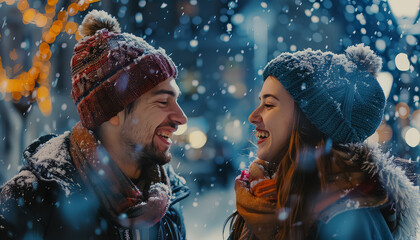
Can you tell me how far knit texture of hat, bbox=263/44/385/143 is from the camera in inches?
79.4

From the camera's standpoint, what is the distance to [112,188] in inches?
89.7

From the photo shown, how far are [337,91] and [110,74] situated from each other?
1473 mm

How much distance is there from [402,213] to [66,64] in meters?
7.15

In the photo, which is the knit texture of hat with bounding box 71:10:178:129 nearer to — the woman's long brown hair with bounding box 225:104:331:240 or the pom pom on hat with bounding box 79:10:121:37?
the pom pom on hat with bounding box 79:10:121:37

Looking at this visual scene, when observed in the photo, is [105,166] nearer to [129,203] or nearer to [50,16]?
[129,203]

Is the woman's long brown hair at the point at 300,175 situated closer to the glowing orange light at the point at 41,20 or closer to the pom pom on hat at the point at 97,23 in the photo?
the pom pom on hat at the point at 97,23

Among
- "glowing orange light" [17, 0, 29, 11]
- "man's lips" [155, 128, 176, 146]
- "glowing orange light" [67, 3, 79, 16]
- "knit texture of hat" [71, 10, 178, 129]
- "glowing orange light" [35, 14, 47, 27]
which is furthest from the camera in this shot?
"glowing orange light" [17, 0, 29, 11]

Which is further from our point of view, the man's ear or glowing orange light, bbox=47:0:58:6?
glowing orange light, bbox=47:0:58:6

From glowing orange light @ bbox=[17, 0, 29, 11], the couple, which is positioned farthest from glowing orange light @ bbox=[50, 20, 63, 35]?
the couple

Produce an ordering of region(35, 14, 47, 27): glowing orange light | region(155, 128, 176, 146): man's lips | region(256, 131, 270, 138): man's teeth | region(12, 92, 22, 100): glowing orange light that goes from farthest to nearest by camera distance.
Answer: region(12, 92, 22, 100): glowing orange light → region(35, 14, 47, 27): glowing orange light → region(155, 128, 176, 146): man's lips → region(256, 131, 270, 138): man's teeth

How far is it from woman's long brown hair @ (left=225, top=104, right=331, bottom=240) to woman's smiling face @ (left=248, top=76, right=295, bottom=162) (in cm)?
4

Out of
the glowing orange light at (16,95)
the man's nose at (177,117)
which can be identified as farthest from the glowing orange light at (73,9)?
the man's nose at (177,117)

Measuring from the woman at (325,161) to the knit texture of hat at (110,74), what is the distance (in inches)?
31.6

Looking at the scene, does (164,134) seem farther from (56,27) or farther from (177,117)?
(56,27)
